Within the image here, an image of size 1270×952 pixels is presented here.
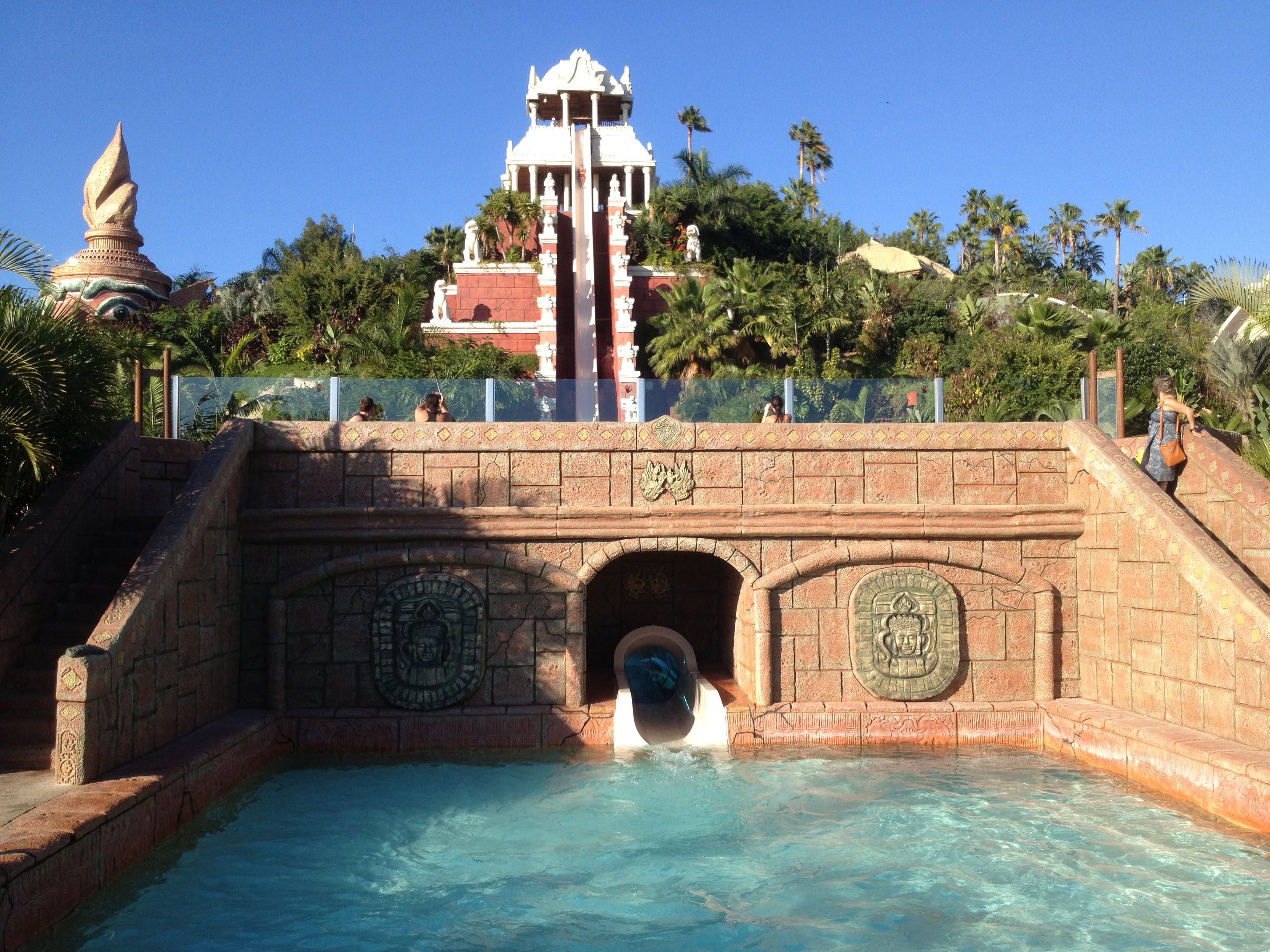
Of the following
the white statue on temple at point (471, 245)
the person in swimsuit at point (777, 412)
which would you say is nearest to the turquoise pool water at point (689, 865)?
the person in swimsuit at point (777, 412)

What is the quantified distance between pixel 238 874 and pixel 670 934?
9.09 feet

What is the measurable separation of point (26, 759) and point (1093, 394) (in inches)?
394

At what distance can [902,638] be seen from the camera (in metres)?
Answer: 9.39

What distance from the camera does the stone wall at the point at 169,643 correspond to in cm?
609

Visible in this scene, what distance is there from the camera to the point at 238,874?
6.36 m

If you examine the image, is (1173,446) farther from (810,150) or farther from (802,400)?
(810,150)

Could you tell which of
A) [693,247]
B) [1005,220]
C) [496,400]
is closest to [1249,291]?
[496,400]

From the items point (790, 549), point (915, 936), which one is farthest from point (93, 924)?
point (790, 549)

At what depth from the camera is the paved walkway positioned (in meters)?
5.59

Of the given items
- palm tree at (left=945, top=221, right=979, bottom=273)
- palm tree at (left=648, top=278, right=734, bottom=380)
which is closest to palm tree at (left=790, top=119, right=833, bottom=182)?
palm tree at (left=945, top=221, right=979, bottom=273)

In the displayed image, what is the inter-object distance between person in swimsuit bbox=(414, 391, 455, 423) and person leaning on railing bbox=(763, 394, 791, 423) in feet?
10.7

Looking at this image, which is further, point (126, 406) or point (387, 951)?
point (126, 406)

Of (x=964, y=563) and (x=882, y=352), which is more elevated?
(x=882, y=352)

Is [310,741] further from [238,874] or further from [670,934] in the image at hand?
[670,934]
